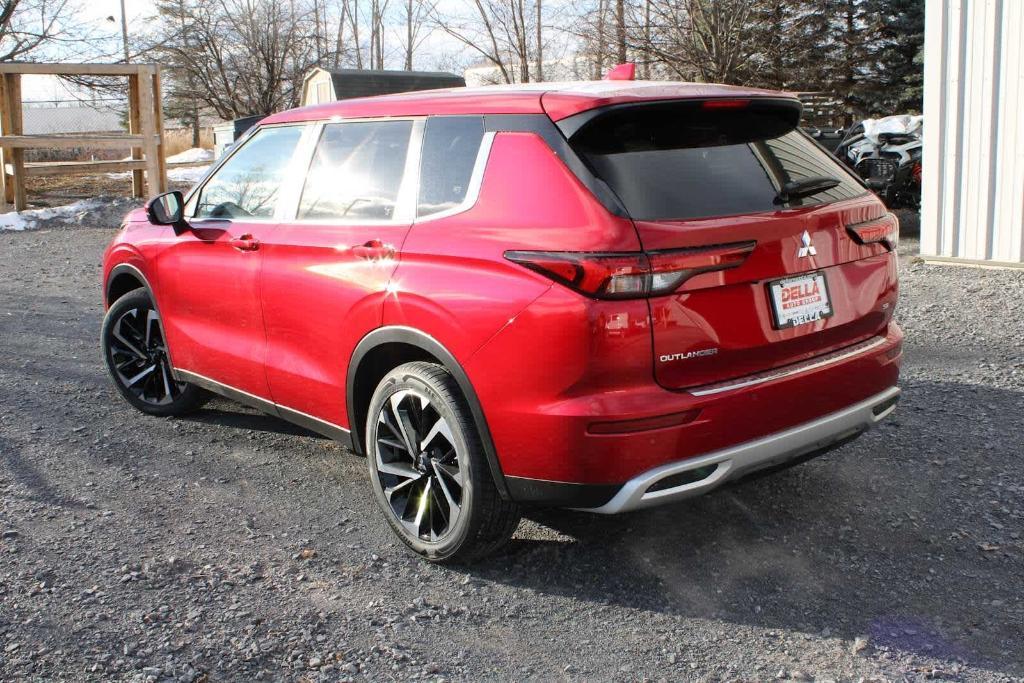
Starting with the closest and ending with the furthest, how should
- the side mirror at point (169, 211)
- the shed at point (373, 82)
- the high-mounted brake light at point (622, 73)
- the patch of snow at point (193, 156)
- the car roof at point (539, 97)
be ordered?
the car roof at point (539, 97) < the high-mounted brake light at point (622, 73) < the side mirror at point (169, 211) < the shed at point (373, 82) < the patch of snow at point (193, 156)

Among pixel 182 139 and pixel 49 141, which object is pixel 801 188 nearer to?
pixel 49 141

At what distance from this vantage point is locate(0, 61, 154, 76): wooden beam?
16.7 meters

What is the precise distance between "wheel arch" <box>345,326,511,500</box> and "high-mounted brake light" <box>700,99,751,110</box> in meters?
1.25

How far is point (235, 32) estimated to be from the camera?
35.8 meters

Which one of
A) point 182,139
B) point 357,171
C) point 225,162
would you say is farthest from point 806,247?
point 182,139

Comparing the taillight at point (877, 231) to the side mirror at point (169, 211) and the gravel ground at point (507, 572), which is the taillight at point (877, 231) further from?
the side mirror at point (169, 211)

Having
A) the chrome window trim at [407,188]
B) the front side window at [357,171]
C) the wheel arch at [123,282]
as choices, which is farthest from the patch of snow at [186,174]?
the chrome window trim at [407,188]

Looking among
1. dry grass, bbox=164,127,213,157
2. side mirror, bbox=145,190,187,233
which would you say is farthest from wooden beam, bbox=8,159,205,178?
dry grass, bbox=164,127,213,157

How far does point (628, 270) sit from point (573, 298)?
0.19m

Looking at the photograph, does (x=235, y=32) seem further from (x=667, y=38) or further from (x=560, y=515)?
(x=560, y=515)

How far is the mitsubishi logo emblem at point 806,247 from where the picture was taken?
11.2ft

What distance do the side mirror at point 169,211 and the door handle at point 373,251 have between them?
5.29 ft

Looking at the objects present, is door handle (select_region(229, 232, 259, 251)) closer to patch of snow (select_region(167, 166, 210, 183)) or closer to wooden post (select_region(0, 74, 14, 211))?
wooden post (select_region(0, 74, 14, 211))

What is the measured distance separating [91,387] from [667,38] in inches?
540
